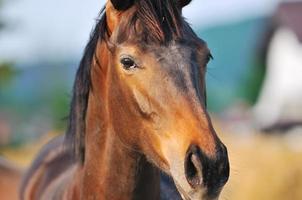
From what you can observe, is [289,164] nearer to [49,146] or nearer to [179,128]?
[49,146]

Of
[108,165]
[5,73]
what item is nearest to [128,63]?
[108,165]

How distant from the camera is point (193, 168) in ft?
15.0

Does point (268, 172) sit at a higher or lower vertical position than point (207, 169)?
lower

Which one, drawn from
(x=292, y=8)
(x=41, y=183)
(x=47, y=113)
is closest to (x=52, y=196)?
(x=41, y=183)

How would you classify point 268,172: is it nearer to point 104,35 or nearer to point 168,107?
point 104,35

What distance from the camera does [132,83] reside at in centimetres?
489

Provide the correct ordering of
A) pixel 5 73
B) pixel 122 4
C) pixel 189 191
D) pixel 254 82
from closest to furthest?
pixel 189 191, pixel 122 4, pixel 5 73, pixel 254 82

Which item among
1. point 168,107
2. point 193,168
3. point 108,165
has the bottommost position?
point 108,165

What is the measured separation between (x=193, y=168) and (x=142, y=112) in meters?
0.46

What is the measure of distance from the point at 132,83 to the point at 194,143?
51cm

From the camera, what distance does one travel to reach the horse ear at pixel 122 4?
5.08 meters

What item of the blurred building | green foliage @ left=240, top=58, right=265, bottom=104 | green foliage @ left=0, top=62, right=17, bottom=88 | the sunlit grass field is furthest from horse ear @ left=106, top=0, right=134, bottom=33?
green foliage @ left=240, top=58, right=265, bottom=104

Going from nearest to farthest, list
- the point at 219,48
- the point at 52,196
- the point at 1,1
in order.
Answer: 1. the point at 52,196
2. the point at 1,1
3. the point at 219,48

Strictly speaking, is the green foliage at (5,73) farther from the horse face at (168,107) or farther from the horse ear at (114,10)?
the horse face at (168,107)
